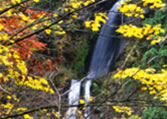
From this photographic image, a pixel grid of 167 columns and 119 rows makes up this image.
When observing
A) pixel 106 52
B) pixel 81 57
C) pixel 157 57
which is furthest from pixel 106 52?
pixel 157 57

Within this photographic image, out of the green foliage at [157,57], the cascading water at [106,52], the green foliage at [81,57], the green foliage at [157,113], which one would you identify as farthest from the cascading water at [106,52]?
the green foliage at [157,113]

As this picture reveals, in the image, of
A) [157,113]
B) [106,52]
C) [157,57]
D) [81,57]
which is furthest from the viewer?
[81,57]

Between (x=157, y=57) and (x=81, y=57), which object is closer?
(x=157, y=57)

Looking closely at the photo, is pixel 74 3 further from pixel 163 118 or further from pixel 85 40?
pixel 85 40

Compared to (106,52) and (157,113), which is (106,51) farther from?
(157,113)

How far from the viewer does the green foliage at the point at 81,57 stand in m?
13.9

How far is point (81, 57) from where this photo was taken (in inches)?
562

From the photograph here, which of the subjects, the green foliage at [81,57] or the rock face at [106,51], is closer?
the rock face at [106,51]

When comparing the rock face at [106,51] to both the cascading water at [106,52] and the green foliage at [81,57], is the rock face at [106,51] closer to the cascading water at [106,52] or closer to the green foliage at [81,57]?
the cascading water at [106,52]

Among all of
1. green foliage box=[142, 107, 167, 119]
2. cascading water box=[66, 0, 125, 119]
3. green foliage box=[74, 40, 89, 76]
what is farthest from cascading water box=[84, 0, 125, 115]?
green foliage box=[142, 107, 167, 119]

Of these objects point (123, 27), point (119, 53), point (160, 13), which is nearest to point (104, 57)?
point (119, 53)

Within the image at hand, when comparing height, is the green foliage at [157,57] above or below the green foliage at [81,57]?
above

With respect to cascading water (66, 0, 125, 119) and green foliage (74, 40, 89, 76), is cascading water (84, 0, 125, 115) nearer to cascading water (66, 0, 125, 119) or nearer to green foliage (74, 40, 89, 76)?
cascading water (66, 0, 125, 119)

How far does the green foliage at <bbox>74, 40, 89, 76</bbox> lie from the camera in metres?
13.9
